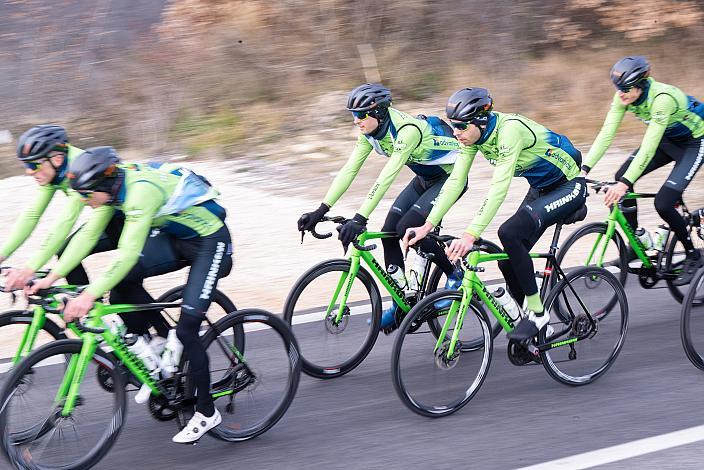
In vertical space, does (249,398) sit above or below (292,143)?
above

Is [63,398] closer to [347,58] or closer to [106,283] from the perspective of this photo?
[106,283]

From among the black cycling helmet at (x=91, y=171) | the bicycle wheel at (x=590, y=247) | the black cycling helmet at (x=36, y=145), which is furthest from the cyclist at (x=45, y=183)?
the bicycle wheel at (x=590, y=247)

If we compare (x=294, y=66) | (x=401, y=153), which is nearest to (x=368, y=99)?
(x=401, y=153)

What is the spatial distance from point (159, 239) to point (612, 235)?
12.5ft

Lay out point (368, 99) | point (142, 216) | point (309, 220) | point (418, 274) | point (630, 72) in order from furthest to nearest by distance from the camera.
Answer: point (630, 72) → point (418, 274) → point (309, 220) → point (368, 99) → point (142, 216)

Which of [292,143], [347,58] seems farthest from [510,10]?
[292,143]

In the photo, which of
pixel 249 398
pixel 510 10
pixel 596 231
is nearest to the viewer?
pixel 249 398

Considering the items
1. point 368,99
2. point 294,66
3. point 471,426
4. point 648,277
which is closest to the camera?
point 471,426

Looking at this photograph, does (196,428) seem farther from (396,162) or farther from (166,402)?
(396,162)

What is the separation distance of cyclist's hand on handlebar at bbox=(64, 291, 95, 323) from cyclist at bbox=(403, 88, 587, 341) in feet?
7.17

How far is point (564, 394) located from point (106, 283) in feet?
10.4

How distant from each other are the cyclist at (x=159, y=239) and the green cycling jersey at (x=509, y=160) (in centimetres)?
161

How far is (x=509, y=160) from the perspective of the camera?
19.8ft

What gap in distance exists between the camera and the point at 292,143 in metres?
13.7
